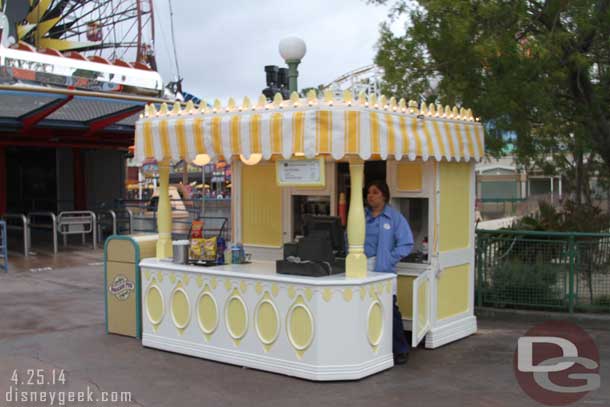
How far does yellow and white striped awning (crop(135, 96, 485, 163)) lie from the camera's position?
5996 mm

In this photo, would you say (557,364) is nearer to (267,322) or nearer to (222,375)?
(267,322)

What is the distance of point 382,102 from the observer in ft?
20.8

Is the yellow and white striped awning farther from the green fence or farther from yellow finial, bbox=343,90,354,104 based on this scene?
the green fence

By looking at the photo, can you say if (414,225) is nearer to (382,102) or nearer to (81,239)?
(382,102)

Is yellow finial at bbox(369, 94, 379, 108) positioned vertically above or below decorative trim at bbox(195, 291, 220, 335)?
A: above

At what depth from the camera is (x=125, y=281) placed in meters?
7.93

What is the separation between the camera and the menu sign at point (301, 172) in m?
6.24

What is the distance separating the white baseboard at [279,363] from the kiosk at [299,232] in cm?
1

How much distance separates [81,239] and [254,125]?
47.0ft

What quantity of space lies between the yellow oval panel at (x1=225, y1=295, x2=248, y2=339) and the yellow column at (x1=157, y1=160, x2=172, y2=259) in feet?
4.75

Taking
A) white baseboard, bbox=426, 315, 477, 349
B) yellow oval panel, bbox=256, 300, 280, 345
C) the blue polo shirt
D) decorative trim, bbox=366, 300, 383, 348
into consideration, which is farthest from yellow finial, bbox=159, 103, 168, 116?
white baseboard, bbox=426, 315, 477, 349

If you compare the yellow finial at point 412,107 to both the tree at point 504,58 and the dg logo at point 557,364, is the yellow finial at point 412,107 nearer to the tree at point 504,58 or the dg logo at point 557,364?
the tree at point 504,58

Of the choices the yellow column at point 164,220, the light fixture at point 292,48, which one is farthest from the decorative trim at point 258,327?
the light fixture at point 292,48

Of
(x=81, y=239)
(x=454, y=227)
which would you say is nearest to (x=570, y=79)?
(x=454, y=227)
